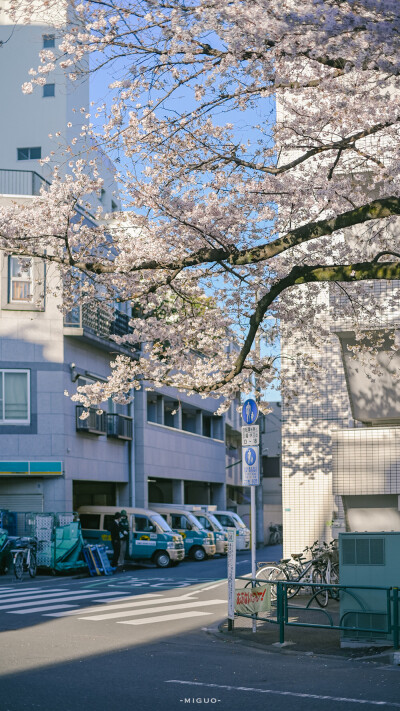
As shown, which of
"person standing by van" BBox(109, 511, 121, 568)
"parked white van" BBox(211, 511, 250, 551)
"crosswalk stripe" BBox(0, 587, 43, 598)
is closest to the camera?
"crosswalk stripe" BBox(0, 587, 43, 598)

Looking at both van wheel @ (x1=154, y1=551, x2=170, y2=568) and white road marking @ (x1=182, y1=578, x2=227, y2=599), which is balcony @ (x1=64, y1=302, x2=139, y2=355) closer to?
van wheel @ (x1=154, y1=551, x2=170, y2=568)

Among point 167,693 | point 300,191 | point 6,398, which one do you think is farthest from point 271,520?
point 167,693

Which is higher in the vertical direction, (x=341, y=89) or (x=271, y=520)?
(x=341, y=89)

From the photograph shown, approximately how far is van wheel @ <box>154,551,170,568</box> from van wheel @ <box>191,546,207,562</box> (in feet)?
15.4

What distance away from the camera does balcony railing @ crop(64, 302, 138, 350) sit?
34219 mm

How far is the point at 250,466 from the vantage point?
14305 mm

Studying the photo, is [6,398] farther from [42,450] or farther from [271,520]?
[271,520]

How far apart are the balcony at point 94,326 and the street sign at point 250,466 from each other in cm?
1787

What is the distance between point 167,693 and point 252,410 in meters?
6.38

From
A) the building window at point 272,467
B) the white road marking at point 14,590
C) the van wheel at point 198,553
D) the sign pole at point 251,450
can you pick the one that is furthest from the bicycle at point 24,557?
the building window at point 272,467

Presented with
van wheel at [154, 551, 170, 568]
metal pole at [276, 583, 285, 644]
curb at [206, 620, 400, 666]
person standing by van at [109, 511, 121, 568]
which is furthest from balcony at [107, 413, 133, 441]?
metal pole at [276, 583, 285, 644]

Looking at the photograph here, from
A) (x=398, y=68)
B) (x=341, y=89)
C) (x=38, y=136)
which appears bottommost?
(x=398, y=68)

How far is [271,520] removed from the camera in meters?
66.9

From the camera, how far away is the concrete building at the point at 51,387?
33188mm
